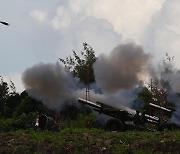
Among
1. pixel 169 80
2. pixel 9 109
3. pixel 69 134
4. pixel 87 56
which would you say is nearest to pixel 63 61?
pixel 87 56

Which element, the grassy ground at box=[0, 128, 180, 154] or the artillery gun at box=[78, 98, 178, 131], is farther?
the artillery gun at box=[78, 98, 178, 131]

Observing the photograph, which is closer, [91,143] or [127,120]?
[91,143]

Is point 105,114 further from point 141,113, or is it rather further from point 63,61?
point 63,61

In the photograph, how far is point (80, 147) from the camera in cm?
1753

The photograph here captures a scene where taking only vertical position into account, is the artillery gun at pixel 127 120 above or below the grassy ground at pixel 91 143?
above

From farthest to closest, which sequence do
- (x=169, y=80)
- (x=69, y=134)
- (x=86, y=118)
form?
(x=86, y=118) < (x=169, y=80) < (x=69, y=134)

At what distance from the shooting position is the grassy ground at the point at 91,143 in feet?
55.1

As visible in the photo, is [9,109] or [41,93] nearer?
[41,93]

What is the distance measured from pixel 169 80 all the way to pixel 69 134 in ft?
25.8

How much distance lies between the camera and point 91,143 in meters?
17.8

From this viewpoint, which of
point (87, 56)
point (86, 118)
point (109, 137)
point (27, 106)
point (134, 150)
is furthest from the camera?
point (87, 56)

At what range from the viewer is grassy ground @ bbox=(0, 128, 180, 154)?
16.8 m

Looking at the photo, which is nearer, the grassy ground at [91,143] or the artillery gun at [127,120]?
the grassy ground at [91,143]

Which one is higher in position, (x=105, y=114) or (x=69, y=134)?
(x=105, y=114)
